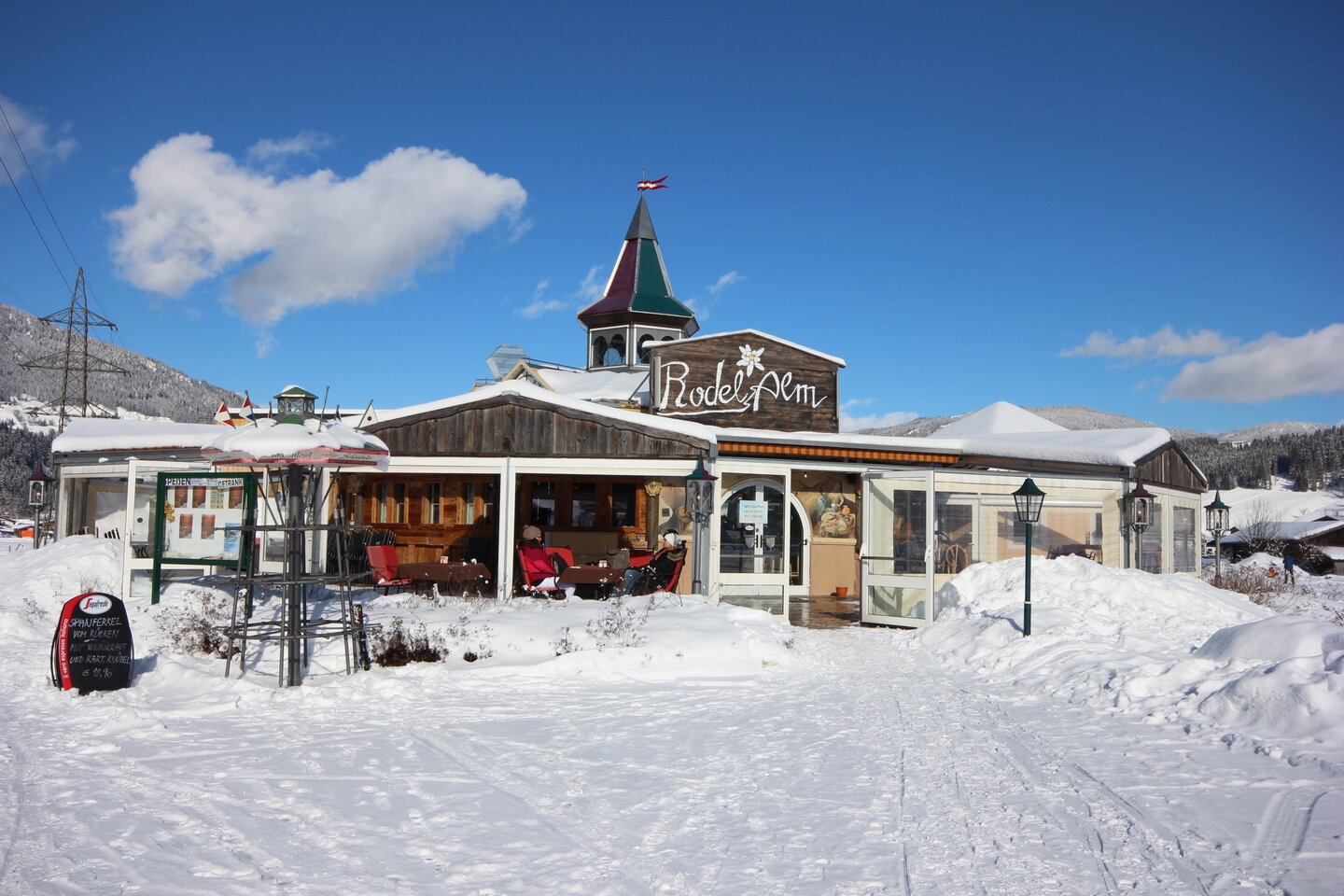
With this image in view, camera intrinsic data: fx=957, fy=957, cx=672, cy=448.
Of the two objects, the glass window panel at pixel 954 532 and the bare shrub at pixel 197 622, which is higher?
the glass window panel at pixel 954 532

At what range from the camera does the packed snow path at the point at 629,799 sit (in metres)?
4.31

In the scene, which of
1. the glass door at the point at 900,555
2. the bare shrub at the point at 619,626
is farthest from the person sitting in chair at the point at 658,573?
the glass door at the point at 900,555

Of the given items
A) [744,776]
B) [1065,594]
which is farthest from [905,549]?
[744,776]

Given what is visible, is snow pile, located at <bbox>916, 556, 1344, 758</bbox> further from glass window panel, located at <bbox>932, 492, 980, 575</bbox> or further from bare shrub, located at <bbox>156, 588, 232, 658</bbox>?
bare shrub, located at <bbox>156, 588, 232, 658</bbox>

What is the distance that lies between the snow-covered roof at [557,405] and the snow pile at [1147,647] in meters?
4.11

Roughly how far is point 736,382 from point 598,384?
6.19 m

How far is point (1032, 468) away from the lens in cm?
1561

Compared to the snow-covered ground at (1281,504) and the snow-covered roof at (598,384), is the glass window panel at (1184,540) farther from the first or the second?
the snow-covered ground at (1281,504)

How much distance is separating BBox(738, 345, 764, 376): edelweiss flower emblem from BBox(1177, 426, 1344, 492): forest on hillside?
274 ft

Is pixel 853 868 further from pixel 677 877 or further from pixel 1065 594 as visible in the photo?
pixel 1065 594

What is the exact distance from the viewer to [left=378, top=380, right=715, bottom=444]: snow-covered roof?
43.5ft

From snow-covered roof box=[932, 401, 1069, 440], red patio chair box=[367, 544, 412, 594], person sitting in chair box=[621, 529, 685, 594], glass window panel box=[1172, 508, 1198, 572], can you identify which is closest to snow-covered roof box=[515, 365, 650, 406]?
person sitting in chair box=[621, 529, 685, 594]

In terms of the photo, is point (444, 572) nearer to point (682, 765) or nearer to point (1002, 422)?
point (682, 765)

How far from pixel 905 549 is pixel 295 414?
845 cm
